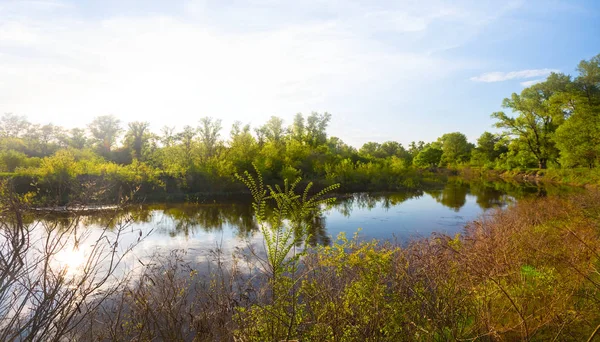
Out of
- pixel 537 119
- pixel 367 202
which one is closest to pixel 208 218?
pixel 367 202

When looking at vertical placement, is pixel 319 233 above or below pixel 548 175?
below

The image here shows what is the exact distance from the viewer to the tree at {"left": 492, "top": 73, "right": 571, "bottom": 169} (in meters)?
37.8

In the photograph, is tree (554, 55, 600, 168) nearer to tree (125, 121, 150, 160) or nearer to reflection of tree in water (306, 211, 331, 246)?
reflection of tree in water (306, 211, 331, 246)

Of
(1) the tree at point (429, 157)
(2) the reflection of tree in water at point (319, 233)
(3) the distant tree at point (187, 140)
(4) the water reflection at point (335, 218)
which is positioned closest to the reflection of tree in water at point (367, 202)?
(4) the water reflection at point (335, 218)

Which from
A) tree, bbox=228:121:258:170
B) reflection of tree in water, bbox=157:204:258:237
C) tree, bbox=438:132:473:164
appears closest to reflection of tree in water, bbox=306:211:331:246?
reflection of tree in water, bbox=157:204:258:237

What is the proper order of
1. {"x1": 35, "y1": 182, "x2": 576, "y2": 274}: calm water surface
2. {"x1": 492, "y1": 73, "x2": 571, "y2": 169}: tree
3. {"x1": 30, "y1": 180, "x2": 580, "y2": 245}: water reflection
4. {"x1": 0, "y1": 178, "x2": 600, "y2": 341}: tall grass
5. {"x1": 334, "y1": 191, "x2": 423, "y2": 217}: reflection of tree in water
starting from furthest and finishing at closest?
{"x1": 492, "y1": 73, "x2": 571, "y2": 169}: tree, {"x1": 334, "y1": 191, "x2": 423, "y2": 217}: reflection of tree in water, {"x1": 30, "y1": 180, "x2": 580, "y2": 245}: water reflection, {"x1": 35, "y1": 182, "x2": 576, "y2": 274}: calm water surface, {"x1": 0, "y1": 178, "x2": 600, "y2": 341}: tall grass

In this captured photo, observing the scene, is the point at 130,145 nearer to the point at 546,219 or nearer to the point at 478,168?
the point at 546,219

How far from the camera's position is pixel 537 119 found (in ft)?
129

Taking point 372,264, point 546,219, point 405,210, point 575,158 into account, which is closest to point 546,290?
point 372,264

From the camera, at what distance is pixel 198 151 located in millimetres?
26703

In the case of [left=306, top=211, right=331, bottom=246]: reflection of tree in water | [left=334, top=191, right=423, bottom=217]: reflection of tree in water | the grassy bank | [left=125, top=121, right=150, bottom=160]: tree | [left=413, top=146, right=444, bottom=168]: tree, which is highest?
[left=125, top=121, right=150, bottom=160]: tree

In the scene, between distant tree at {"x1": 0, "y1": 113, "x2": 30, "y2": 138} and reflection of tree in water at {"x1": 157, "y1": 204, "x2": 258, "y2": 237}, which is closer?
reflection of tree in water at {"x1": 157, "y1": 204, "x2": 258, "y2": 237}

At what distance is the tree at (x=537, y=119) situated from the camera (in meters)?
37.8

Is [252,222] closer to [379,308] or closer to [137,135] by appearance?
[379,308]
